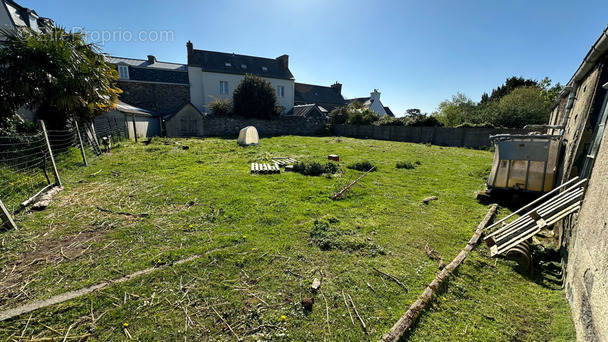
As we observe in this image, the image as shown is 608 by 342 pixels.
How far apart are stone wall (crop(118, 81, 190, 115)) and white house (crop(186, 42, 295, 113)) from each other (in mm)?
1469

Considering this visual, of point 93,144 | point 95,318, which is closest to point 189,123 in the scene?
point 93,144

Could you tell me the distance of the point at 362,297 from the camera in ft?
10.4

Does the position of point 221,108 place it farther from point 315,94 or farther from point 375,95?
point 375,95

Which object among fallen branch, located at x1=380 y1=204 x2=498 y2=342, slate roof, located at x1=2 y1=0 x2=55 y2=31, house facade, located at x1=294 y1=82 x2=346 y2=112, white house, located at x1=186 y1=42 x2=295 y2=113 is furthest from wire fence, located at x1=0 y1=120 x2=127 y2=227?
house facade, located at x1=294 y1=82 x2=346 y2=112

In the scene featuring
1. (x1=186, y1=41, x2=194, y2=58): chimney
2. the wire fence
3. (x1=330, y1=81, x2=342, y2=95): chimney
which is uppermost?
(x1=186, y1=41, x2=194, y2=58): chimney

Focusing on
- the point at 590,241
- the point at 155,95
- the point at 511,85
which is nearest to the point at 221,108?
the point at 155,95

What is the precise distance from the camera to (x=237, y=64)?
32.8m

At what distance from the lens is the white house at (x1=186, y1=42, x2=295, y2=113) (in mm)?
29891

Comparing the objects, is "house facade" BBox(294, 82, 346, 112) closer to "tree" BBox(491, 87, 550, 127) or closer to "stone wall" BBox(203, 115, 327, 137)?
"stone wall" BBox(203, 115, 327, 137)

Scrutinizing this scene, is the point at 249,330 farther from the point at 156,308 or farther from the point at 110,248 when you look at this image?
the point at 110,248

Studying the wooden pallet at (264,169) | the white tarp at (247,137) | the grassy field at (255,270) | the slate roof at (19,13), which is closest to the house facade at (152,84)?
the slate roof at (19,13)

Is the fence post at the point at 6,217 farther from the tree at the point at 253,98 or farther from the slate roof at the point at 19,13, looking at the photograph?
the tree at the point at 253,98

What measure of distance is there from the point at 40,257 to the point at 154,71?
3108 centimetres

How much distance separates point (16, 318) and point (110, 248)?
1410 mm
